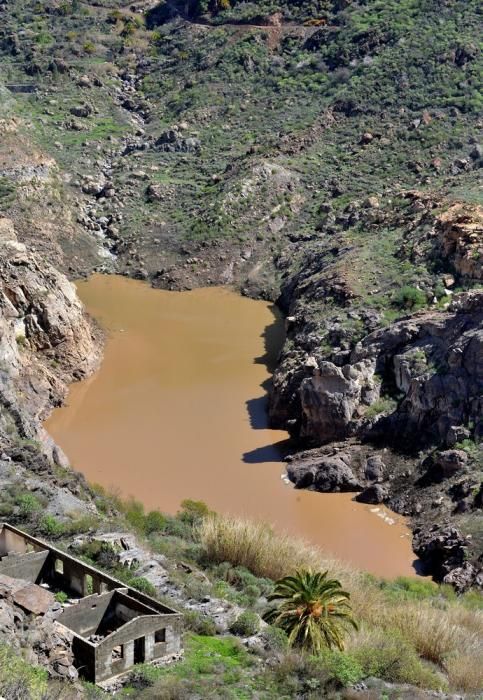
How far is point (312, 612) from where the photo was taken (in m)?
17.7

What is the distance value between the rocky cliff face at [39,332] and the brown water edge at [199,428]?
91 centimetres

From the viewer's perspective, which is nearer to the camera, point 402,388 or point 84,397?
point 402,388

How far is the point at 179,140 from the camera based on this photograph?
71875mm

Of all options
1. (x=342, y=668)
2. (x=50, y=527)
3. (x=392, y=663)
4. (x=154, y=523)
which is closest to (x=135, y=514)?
(x=154, y=523)

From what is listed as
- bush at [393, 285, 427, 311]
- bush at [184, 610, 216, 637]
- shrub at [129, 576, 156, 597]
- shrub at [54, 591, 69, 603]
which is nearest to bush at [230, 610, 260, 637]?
bush at [184, 610, 216, 637]

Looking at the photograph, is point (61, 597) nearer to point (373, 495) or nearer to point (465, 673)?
point (465, 673)

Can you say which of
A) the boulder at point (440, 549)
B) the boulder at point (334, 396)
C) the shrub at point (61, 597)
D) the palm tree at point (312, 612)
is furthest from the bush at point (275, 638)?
the boulder at point (334, 396)

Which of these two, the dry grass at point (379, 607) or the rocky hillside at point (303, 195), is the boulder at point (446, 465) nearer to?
the rocky hillside at point (303, 195)

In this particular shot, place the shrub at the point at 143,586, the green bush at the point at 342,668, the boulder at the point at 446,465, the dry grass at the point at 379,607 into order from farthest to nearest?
Answer: 1. the boulder at the point at 446,465
2. the shrub at the point at 143,586
3. the dry grass at the point at 379,607
4. the green bush at the point at 342,668

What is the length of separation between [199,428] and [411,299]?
10.1m

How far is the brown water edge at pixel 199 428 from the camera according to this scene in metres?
29.7

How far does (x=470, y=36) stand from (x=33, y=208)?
123 feet

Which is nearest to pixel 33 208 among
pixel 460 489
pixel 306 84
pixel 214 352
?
pixel 214 352

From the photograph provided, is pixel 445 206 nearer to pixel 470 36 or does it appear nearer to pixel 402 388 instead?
pixel 402 388
